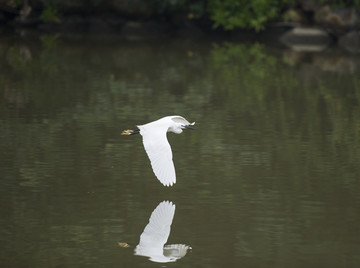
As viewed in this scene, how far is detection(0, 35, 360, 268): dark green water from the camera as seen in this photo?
586 cm

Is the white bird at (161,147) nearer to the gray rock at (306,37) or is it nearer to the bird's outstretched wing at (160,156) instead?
the bird's outstretched wing at (160,156)

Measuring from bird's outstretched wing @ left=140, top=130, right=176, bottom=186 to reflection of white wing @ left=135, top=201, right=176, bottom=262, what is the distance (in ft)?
0.81

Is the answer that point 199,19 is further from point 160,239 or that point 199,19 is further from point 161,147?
point 160,239

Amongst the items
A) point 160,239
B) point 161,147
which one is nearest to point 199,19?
point 161,147

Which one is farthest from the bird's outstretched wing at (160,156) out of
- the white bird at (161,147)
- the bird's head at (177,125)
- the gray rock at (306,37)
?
the gray rock at (306,37)

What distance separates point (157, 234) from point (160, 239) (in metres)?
0.12

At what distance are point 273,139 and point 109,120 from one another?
84.7 inches

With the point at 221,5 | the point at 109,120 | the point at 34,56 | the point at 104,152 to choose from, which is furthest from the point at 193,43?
the point at 104,152

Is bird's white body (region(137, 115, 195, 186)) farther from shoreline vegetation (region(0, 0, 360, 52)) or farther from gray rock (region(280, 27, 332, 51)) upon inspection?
gray rock (region(280, 27, 332, 51))

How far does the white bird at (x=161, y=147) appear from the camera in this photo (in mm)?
6441

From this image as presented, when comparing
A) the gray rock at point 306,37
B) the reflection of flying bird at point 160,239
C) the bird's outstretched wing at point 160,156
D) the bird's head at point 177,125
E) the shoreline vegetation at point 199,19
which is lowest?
the reflection of flying bird at point 160,239

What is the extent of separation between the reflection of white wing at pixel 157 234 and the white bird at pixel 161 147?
23cm

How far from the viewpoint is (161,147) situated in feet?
22.2

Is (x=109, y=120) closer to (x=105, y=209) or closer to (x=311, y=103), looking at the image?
(x=311, y=103)
